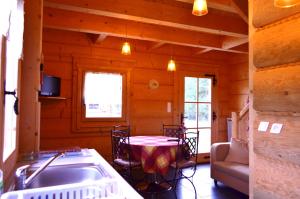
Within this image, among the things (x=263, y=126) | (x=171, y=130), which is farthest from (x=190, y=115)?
(x=263, y=126)

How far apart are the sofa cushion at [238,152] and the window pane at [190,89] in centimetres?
168

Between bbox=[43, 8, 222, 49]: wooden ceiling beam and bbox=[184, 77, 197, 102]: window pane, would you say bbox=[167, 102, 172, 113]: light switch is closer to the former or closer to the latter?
bbox=[184, 77, 197, 102]: window pane

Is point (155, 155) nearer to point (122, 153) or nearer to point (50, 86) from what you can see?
point (122, 153)

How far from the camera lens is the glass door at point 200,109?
17.5ft

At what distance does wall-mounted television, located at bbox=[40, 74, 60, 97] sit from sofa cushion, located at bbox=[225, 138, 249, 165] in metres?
2.87

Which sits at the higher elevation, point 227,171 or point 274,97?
point 274,97

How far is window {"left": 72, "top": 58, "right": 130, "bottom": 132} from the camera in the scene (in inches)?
170

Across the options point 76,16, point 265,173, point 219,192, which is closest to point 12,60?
point 265,173

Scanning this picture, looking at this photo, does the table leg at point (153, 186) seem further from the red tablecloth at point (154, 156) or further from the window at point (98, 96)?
the window at point (98, 96)

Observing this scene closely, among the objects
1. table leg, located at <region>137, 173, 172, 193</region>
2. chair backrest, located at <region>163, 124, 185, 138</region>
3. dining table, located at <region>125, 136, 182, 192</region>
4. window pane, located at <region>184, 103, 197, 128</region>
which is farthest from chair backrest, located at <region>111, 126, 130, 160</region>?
window pane, located at <region>184, 103, 197, 128</region>

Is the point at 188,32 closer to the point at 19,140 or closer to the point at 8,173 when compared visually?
the point at 19,140

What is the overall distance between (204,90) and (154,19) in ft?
9.50

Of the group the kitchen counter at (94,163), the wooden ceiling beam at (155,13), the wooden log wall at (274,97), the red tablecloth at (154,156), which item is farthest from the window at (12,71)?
the red tablecloth at (154,156)

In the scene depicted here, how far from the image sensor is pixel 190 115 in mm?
5348
